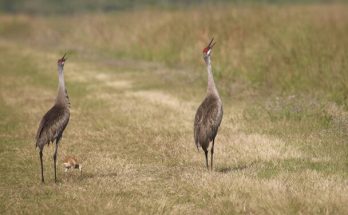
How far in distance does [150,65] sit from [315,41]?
309 inches

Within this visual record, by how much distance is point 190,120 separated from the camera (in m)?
13.7

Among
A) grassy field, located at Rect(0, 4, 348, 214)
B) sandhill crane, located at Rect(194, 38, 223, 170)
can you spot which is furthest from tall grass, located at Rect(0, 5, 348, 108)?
sandhill crane, located at Rect(194, 38, 223, 170)

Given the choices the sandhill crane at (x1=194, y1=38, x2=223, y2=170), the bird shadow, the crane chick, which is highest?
the sandhill crane at (x1=194, y1=38, x2=223, y2=170)

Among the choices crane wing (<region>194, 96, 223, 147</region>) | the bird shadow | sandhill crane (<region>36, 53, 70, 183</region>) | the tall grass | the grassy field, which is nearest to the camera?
the grassy field

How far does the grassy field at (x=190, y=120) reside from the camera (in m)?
8.27

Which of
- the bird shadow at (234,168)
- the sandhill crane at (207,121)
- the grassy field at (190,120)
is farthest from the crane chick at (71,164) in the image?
the bird shadow at (234,168)

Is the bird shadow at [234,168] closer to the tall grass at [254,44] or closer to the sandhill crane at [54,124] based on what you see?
the sandhill crane at [54,124]

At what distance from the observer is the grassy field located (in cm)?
827

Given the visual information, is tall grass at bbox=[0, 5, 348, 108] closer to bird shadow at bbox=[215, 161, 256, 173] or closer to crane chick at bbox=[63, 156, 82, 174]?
bird shadow at bbox=[215, 161, 256, 173]

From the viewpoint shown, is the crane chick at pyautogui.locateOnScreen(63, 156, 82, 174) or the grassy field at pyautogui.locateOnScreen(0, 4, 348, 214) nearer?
the grassy field at pyautogui.locateOnScreen(0, 4, 348, 214)

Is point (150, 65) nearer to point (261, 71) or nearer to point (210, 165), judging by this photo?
point (261, 71)

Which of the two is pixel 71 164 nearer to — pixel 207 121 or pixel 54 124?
pixel 54 124

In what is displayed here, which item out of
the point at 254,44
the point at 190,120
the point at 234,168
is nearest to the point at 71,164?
the point at 234,168

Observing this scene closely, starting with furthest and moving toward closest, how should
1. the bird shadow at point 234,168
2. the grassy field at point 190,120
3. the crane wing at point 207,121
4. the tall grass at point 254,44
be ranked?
the tall grass at point 254,44 < the bird shadow at point 234,168 < the crane wing at point 207,121 < the grassy field at point 190,120
